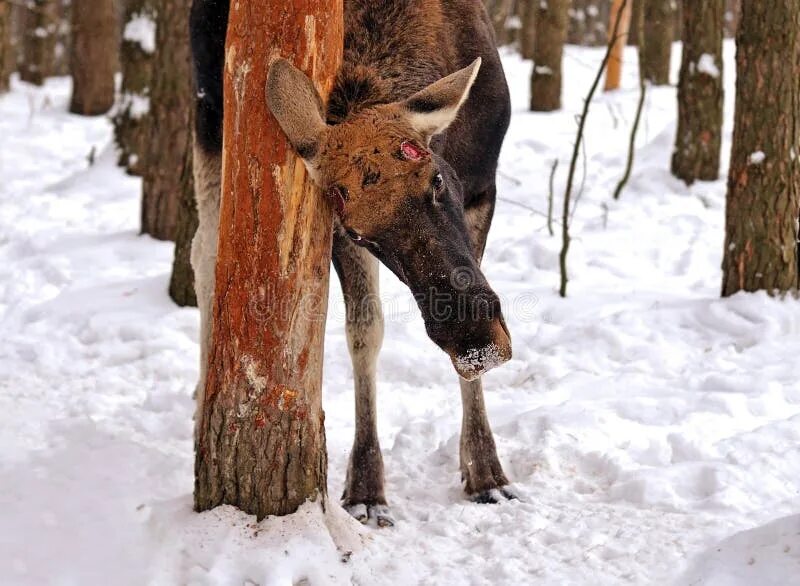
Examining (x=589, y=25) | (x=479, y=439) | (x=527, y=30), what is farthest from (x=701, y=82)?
(x=589, y=25)

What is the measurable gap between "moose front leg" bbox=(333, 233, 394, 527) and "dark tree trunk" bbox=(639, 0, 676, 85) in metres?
9.15

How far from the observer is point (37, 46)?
19656mm

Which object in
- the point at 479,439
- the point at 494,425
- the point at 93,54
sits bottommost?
the point at 494,425

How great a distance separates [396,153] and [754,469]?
211cm

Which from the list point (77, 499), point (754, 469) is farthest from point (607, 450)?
point (77, 499)

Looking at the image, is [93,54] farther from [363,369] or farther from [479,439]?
[479,439]

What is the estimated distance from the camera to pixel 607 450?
168 inches

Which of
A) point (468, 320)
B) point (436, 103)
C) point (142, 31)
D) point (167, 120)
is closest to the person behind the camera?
point (468, 320)

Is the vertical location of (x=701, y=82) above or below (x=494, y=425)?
above

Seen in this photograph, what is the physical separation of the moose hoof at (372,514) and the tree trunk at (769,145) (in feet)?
10.7

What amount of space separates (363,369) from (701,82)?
19.5ft

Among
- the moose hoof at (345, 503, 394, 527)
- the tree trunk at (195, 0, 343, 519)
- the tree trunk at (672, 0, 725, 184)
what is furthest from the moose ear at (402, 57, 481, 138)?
the tree trunk at (672, 0, 725, 184)

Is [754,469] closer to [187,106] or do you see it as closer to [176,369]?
[176,369]

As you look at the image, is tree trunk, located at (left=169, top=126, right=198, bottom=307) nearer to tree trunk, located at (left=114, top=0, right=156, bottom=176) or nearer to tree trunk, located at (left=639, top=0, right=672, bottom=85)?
tree trunk, located at (left=114, top=0, right=156, bottom=176)
